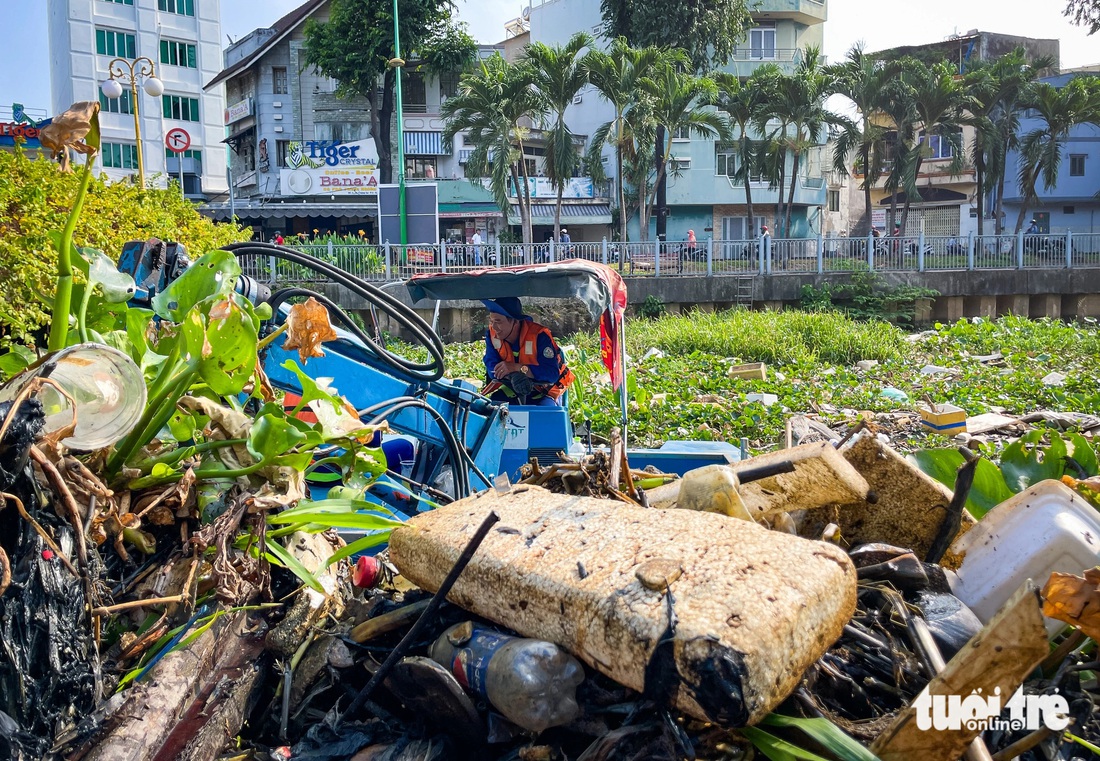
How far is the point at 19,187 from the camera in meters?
7.72

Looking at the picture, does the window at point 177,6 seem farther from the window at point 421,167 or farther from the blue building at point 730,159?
the blue building at point 730,159

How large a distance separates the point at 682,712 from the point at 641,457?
13.3ft

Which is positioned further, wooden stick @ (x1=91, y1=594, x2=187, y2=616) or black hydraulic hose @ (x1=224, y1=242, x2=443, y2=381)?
black hydraulic hose @ (x1=224, y1=242, x2=443, y2=381)

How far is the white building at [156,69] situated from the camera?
41.4 metres

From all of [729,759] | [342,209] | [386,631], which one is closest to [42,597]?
[386,631]

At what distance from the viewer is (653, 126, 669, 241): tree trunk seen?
31.4m

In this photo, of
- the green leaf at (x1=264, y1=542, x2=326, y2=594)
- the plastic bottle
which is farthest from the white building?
the plastic bottle

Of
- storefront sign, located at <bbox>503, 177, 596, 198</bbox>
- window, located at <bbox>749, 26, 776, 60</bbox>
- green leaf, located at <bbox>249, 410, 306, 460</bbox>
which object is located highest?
window, located at <bbox>749, 26, 776, 60</bbox>

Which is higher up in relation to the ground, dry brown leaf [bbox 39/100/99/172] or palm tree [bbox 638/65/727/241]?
palm tree [bbox 638/65/727/241]

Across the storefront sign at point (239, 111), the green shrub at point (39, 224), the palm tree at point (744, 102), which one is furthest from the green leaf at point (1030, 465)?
the storefront sign at point (239, 111)

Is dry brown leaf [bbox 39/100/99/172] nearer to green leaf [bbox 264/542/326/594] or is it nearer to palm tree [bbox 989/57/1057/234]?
green leaf [bbox 264/542/326/594]

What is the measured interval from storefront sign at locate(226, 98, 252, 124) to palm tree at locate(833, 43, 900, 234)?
25291mm

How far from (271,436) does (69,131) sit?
1090 mm

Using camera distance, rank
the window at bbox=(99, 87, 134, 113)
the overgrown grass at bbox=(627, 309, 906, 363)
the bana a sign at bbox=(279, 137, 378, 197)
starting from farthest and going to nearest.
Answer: the window at bbox=(99, 87, 134, 113)
the bana a sign at bbox=(279, 137, 378, 197)
the overgrown grass at bbox=(627, 309, 906, 363)
